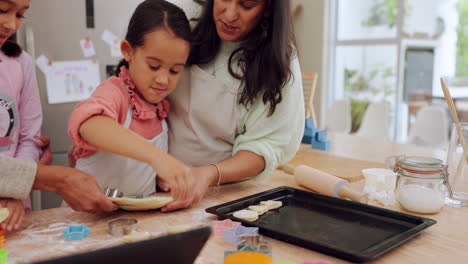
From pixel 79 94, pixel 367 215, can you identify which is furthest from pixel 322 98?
pixel 367 215

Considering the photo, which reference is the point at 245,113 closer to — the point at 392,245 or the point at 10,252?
the point at 392,245

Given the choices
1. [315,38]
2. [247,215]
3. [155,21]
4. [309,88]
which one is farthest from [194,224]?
[315,38]

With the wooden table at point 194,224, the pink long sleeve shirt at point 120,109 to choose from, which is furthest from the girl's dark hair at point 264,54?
the wooden table at point 194,224

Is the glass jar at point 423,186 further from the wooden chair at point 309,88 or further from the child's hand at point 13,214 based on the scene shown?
the wooden chair at point 309,88

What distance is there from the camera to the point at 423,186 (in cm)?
100

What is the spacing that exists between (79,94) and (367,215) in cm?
171

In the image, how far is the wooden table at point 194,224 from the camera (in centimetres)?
74

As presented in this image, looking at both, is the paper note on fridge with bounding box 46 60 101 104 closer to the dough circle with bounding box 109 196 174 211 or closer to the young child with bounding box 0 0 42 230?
A: the young child with bounding box 0 0 42 230

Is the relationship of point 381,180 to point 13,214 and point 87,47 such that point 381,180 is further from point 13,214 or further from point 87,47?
point 87,47

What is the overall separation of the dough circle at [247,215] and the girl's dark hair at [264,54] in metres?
0.35

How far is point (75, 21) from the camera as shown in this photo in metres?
2.12

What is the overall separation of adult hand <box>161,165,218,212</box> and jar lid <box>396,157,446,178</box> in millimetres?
464

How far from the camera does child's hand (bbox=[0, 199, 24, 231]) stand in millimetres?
814

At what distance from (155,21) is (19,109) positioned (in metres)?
0.54
